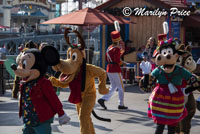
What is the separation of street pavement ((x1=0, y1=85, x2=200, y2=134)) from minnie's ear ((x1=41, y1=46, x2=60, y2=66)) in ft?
8.22

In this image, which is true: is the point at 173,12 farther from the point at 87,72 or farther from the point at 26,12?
the point at 26,12

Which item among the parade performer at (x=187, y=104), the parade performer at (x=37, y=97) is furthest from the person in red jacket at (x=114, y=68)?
the parade performer at (x=37, y=97)

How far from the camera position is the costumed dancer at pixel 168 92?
20.6ft

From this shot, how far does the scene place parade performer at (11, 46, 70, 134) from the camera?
18.4 ft

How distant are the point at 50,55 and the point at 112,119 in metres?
3.83

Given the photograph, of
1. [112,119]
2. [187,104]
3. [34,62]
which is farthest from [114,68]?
[34,62]

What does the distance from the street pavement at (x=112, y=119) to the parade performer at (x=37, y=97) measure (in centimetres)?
249

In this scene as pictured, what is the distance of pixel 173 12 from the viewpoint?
16156 mm

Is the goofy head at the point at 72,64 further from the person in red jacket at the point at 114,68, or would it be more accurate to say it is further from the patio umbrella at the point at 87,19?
the patio umbrella at the point at 87,19

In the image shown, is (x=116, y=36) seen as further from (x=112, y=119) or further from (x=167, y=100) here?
(x=167, y=100)

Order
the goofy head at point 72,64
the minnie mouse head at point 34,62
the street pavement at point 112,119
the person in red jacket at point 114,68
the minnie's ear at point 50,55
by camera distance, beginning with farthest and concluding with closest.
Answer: the person in red jacket at point 114,68 < the street pavement at point 112,119 < the goofy head at point 72,64 < the minnie's ear at point 50,55 < the minnie mouse head at point 34,62

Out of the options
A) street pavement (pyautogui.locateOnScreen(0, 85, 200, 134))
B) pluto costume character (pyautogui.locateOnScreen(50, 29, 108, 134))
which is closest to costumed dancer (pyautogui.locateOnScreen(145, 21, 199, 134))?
pluto costume character (pyautogui.locateOnScreen(50, 29, 108, 134))

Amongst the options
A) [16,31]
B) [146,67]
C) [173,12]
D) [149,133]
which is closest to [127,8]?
[173,12]

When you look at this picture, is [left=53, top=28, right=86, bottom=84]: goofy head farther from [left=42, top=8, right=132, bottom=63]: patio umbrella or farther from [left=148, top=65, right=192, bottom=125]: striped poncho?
[left=42, top=8, right=132, bottom=63]: patio umbrella
